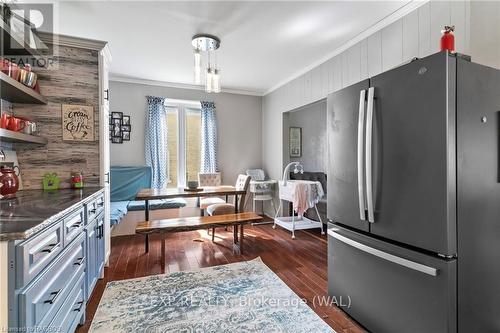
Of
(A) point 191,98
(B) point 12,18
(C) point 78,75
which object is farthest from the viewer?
(A) point 191,98

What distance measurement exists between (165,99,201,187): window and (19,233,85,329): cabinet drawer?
3294mm

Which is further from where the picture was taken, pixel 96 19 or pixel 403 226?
pixel 96 19

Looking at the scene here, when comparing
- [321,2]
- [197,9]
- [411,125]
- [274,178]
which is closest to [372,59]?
[321,2]

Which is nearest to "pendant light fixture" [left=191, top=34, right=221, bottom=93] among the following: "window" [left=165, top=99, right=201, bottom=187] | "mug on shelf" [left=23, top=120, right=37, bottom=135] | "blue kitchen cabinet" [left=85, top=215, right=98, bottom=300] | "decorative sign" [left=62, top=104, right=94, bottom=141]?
"decorative sign" [left=62, top=104, right=94, bottom=141]

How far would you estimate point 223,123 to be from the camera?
17.0 feet

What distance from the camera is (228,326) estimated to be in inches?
68.3

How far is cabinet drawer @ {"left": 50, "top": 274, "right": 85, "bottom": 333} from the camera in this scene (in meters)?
1.30

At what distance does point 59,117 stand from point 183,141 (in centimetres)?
260

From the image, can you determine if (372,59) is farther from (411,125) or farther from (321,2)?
(411,125)

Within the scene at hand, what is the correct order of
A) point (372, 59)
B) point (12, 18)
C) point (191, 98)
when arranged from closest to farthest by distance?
1. point (12, 18)
2. point (372, 59)
3. point (191, 98)

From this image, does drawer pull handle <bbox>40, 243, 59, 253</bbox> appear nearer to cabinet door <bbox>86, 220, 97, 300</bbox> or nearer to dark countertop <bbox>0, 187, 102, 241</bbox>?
dark countertop <bbox>0, 187, 102, 241</bbox>

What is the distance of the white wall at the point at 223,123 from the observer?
4.46 meters

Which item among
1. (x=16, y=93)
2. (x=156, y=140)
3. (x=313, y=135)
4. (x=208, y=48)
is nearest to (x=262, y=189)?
(x=313, y=135)

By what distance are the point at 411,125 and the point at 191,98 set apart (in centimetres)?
428
